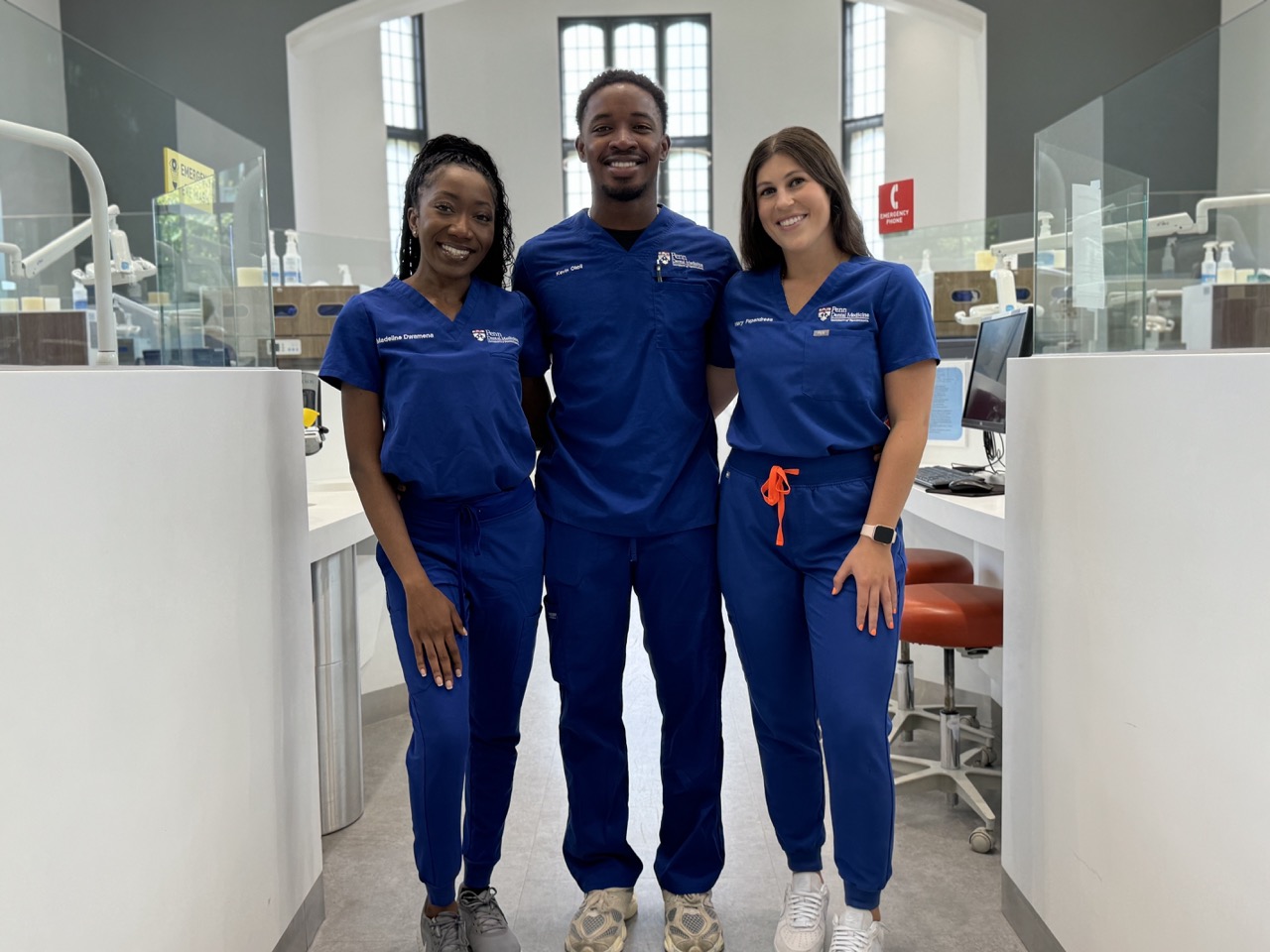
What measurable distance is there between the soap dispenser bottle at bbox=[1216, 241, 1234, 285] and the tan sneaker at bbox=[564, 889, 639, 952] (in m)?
1.46

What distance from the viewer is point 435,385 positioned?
173cm

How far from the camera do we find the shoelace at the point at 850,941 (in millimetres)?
1785

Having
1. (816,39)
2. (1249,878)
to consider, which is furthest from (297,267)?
(816,39)

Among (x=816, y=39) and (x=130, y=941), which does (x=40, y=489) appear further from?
(x=816, y=39)

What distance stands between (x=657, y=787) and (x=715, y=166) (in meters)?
9.91

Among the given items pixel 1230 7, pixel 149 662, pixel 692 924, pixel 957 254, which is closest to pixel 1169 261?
pixel 692 924

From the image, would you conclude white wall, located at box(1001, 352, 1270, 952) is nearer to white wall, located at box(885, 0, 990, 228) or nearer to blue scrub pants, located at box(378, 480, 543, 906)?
blue scrub pants, located at box(378, 480, 543, 906)

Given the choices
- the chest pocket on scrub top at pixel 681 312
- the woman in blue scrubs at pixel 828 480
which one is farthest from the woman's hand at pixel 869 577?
the chest pocket on scrub top at pixel 681 312

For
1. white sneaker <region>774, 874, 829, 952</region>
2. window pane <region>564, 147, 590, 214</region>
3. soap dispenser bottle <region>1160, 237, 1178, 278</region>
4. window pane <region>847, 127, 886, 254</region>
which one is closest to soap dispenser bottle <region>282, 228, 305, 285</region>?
white sneaker <region>774, 874, 829, 952</region>

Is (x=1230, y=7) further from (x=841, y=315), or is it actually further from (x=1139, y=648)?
(x=1139, y=648)

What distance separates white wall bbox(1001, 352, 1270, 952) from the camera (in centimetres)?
124

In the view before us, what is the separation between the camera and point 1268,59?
144 cm

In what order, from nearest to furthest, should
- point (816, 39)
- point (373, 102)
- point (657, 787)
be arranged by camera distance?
point (657, 787)
point (373, 102)
point (816, 39)

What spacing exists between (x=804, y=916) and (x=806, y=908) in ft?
0.05
